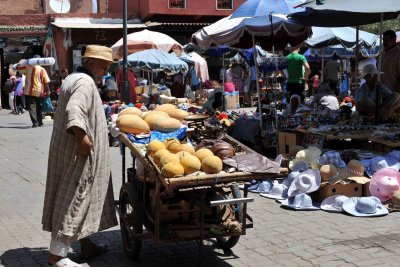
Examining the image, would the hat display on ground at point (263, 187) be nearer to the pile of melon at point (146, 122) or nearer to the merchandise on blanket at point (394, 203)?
the merchandise on blanket at point (394, 203)

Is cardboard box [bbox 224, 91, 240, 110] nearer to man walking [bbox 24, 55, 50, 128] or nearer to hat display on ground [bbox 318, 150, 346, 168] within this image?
man walking [bbox 24, 55, 50, 128]

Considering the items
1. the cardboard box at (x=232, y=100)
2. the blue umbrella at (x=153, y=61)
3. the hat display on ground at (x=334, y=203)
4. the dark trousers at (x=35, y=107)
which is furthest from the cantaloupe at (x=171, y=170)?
the cardboard box at (x=232, y=100)

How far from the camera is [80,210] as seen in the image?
4.17m

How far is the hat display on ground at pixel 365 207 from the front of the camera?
5996 millimetres

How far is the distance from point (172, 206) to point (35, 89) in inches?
436

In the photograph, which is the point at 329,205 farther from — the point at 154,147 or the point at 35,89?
the point at 35,89

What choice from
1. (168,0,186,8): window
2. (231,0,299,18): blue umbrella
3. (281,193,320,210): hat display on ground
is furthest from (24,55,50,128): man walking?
(168,0,186,8): window

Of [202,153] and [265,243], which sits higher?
[202,153]

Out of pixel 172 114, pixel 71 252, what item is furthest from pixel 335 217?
pixel 71 252

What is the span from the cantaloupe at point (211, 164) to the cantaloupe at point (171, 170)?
7.7 inches

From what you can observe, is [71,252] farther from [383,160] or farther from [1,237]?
[383,160]

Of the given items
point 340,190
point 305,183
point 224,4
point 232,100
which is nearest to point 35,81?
point 232,100

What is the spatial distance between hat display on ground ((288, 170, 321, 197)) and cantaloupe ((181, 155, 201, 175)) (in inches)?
105

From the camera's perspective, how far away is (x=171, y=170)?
3.94 meters
